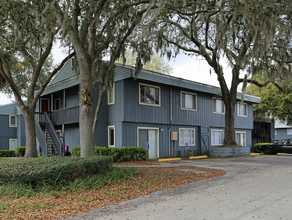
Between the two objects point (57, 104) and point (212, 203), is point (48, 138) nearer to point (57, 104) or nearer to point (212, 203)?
point (57, 104)

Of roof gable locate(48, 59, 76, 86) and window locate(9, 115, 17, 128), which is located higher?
roof gable locate(48, 59, 76, 86)

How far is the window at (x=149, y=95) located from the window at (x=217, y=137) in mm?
7086

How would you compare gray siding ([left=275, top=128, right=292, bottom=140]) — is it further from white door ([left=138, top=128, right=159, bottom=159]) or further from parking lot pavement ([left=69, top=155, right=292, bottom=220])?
parking lot pavement ([left=69, top=155, right=292, bottom=220])

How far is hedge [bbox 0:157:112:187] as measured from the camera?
7.50 meters

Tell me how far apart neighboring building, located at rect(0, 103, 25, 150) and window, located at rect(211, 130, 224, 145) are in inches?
707

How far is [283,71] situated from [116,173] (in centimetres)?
1503

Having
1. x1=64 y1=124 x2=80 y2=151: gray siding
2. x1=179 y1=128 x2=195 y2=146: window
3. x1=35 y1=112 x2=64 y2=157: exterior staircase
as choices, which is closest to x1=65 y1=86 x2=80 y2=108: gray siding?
x1=64 y1=124 x2=80 y2=151: gray siding

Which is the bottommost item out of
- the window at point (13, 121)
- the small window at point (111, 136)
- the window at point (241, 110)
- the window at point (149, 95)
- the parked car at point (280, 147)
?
the parked car at point (280, 147)

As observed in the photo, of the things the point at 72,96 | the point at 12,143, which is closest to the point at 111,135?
the point at 72,96

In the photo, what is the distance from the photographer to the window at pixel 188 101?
21.7 m

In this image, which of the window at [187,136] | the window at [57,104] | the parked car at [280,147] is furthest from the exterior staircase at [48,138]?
the parked car at [280,147]

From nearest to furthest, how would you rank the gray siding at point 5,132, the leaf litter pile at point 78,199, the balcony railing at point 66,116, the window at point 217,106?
the leaf litter pile at point 78,199 → the balcony railing at point 66,116 → the window at point 217,106 → the gray siding at point 5,132

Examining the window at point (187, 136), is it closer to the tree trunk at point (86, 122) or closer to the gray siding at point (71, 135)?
the gray siding at point (71, 135)

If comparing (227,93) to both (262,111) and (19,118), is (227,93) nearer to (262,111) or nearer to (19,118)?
(262,111)
